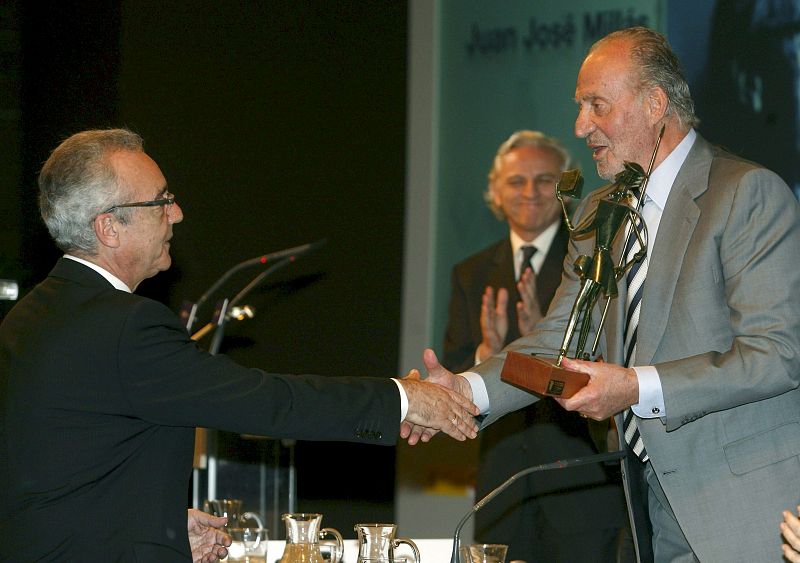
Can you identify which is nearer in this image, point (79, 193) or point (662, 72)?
point (79, 193)

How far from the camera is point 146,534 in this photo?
83.2 inches

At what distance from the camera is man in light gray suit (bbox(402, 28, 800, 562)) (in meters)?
2.33

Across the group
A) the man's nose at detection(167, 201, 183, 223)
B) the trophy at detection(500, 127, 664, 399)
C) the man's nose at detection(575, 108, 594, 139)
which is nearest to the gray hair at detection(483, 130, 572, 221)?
the man's nose at detection(575, 108, 594, 139)

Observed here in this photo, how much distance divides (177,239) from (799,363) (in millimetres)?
3010

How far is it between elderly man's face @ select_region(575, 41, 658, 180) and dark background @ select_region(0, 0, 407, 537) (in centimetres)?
231

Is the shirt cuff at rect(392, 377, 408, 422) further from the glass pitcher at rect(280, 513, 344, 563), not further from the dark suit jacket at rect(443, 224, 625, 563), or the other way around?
the dark suit jacket at rect(443, 224, 625, 563)

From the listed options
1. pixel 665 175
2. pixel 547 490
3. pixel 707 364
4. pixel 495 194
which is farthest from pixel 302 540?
pixel 495 194

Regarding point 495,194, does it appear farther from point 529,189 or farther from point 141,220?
point 141,220

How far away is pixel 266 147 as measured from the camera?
4.91 metres

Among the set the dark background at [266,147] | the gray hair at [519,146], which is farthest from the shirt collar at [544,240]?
the dark background at [266,147]

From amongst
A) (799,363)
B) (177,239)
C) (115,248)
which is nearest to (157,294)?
(177,239)

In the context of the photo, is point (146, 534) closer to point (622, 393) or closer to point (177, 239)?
point (622, 393)

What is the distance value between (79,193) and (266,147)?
102 inches

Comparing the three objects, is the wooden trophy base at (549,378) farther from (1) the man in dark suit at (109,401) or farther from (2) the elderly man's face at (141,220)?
(2) the elderly man's face at (141,220)
